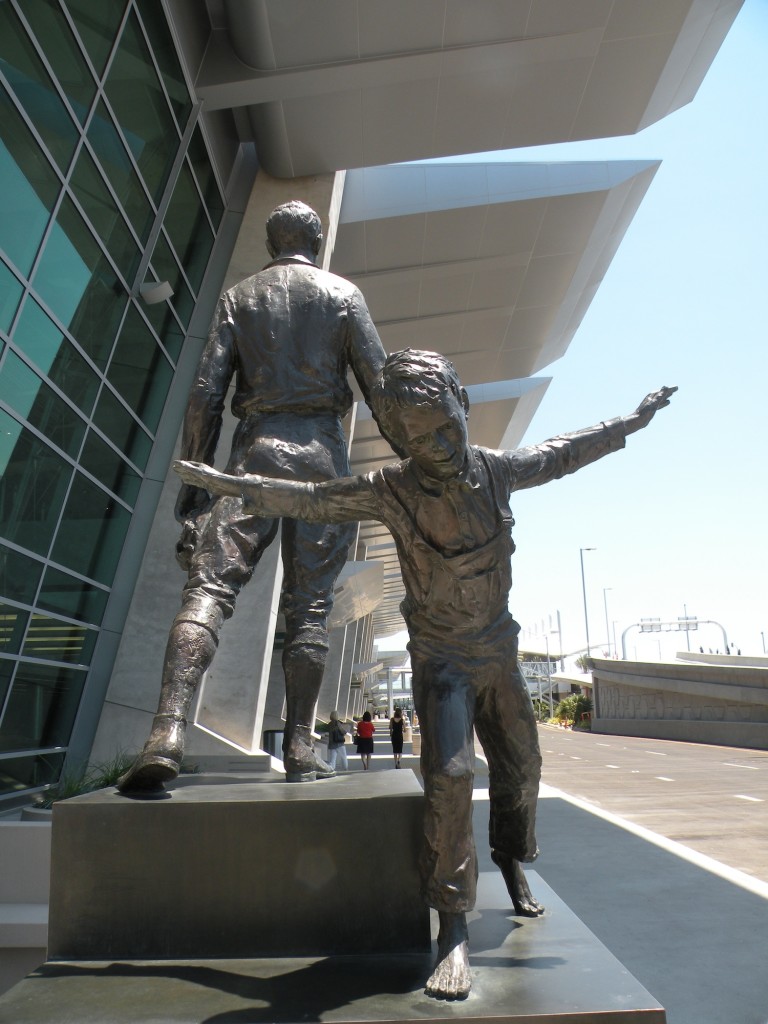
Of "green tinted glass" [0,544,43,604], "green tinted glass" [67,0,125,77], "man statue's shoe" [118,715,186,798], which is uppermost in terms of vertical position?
"green tinted glass" [67,0,125,77]

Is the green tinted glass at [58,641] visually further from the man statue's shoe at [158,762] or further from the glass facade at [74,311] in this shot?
the man statue's shoe at [158,762]

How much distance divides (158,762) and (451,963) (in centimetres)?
117

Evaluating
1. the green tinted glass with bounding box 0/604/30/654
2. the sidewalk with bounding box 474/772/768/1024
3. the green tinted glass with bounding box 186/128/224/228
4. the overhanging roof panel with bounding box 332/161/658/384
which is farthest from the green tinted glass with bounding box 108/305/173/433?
the sidewalk with bounding box 474/772/768/1024

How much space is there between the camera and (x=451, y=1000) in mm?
2281

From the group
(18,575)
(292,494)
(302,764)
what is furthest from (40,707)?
(292,494)

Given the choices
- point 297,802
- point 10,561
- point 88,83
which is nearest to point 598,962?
point 297,802

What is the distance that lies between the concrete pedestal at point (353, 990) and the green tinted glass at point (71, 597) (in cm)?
687

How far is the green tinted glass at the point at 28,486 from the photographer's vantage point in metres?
7.75

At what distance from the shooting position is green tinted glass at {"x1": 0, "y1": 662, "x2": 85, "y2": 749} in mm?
8516

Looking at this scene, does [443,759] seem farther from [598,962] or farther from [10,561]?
[10,561]

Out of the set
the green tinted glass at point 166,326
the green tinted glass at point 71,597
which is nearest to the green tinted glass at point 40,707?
the green tinted glass at point 71,597

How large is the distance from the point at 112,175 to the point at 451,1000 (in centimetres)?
887

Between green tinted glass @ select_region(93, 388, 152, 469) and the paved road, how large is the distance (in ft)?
25.2

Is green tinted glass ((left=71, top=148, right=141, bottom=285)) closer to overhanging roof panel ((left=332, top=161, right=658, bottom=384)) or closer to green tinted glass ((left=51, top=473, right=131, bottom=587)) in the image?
green tinted glass ((left=51, top=473, right=131, bottom=587))
